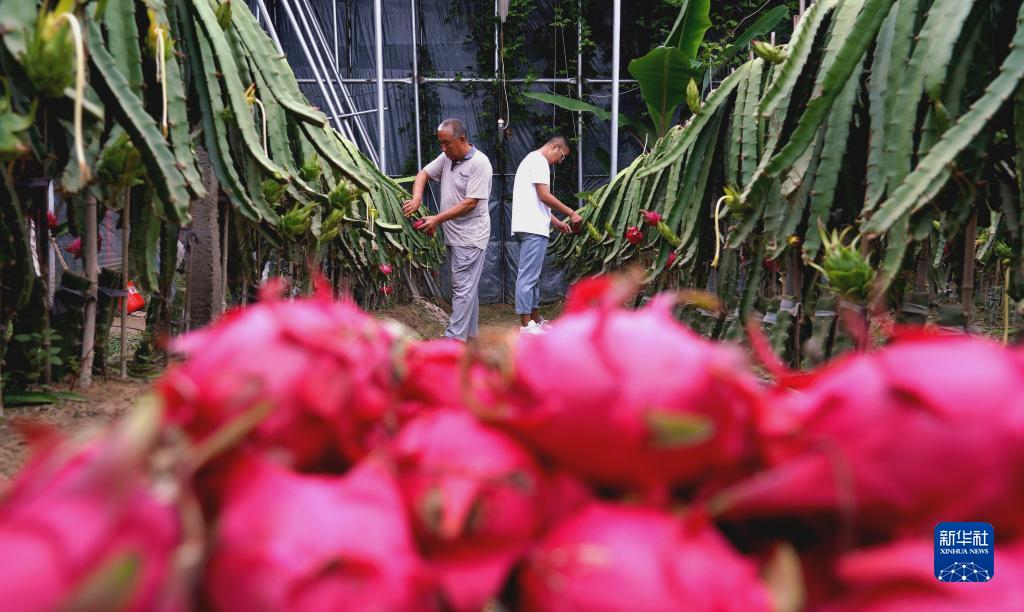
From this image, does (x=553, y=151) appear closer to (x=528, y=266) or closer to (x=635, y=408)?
(x=528, y=266)

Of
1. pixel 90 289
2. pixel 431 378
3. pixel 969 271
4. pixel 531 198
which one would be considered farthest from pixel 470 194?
pixel 431 378

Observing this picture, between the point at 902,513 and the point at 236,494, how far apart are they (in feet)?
1.17

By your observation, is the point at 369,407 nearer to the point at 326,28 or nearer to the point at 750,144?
the point at 750,144

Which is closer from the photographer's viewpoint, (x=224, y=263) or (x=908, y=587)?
(x=908, y=587)

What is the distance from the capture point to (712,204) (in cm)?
303

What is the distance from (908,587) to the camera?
0.38 metres

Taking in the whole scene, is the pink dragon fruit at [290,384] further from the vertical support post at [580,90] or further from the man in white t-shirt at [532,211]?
the vertical support post at [580,90]

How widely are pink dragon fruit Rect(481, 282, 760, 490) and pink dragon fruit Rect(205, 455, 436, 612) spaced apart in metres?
0.09

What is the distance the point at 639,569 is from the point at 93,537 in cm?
26

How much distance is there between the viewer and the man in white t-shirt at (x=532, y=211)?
5.86 meters

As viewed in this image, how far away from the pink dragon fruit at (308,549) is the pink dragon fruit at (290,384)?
29 mm

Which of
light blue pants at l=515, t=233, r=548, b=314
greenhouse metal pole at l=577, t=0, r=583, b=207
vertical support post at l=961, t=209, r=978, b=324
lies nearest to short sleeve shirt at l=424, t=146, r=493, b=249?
light blue pants at l=515, t=233, r=548, b=314

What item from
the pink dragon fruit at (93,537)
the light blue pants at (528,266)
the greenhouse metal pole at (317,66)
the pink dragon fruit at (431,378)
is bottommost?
the light blue pants at (528,266)

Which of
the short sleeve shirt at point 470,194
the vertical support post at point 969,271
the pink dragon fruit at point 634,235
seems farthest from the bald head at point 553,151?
the vertical support post at point 969,271
